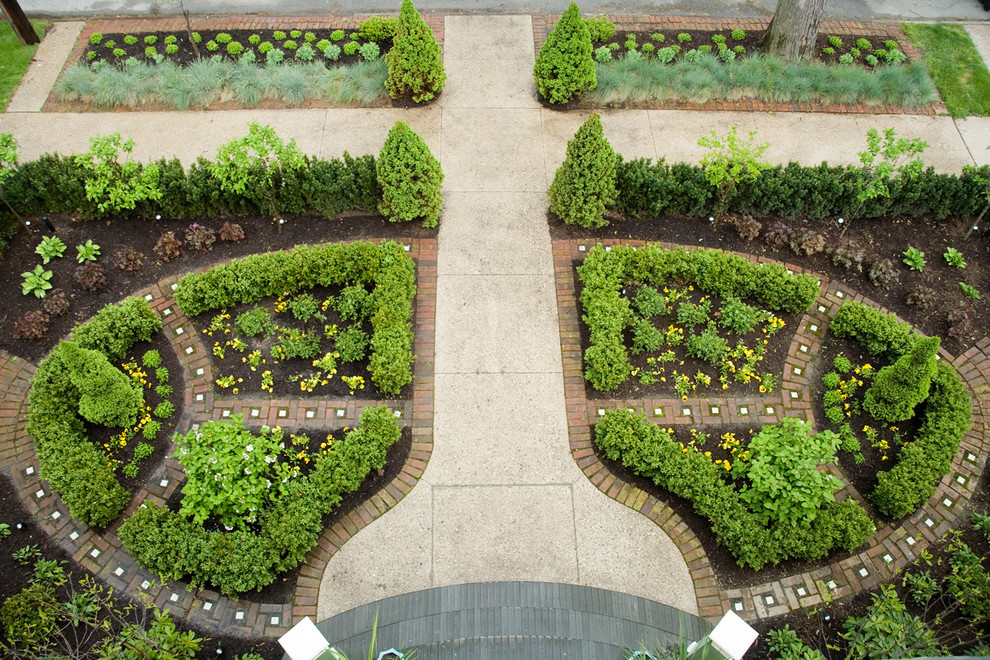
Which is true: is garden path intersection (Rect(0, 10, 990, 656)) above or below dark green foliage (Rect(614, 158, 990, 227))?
below

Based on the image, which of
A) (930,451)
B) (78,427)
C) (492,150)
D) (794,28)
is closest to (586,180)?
(492,150)

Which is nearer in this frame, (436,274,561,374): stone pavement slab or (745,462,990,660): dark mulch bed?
(745,462,990,660): dark mulch bed

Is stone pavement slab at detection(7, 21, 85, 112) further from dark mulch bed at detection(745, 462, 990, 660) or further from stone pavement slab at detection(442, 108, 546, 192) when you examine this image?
dark mulch bed at detection(745, 462, 990, 660)

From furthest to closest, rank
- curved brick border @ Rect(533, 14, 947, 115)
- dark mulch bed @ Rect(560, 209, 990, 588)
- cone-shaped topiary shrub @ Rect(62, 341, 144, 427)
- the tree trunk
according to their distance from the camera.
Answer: curved brick border @ Rect(533, 14, 947, 115), the tree trunk, dark mulch bed @ Rect(560, 209, 990, 588), cone-shaped topiary shrub @ Rect(62, 341, 144, 427)

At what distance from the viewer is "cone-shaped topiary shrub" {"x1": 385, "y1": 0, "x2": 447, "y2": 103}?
1147 cm

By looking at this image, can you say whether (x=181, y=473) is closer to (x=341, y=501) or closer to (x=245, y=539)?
(x=245, y=539)

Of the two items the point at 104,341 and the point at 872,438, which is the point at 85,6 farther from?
the point at 872,438

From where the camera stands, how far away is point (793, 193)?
10344mm

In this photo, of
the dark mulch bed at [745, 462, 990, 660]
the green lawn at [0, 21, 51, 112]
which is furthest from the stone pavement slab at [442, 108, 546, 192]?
the green lawn at [0, 21, 51, 112]

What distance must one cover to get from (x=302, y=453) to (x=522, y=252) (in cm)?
427

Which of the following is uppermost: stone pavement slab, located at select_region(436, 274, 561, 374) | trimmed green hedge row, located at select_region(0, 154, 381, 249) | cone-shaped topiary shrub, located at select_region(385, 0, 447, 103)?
cone-shaped topiary shrub, located at select_region(385, 0, 447, 103)

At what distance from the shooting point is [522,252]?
10.3 metres

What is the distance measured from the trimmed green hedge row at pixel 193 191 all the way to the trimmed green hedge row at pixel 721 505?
5.02 meters

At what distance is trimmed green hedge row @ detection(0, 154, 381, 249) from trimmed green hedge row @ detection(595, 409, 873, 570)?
502 cm
